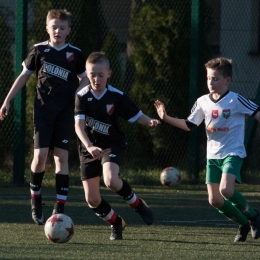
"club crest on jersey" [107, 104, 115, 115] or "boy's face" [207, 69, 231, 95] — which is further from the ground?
"boy's face" [207, 69, 231, 95]

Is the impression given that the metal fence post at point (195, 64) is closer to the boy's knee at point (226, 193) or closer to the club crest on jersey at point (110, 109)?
the club crest on jersey at point (110, 109)

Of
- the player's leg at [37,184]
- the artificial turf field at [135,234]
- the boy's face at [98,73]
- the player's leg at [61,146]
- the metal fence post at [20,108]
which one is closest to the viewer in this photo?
the artificial turf field at [135,234]

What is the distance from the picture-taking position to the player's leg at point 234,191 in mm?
6614

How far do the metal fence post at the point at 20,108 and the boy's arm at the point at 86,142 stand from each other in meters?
4.85

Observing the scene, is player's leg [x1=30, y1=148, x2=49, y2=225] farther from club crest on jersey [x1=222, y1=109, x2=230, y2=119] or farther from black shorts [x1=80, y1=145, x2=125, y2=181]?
club crest on jersey [x1=222, y1=109, x2=230, y2=119]

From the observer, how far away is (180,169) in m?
12.2

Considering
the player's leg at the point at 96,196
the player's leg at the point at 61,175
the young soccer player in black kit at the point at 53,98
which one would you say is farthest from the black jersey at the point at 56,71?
the player's leg at the point at 96,196

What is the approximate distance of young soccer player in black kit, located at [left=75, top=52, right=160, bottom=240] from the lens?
22.1ft

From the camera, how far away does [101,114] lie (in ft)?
22.4

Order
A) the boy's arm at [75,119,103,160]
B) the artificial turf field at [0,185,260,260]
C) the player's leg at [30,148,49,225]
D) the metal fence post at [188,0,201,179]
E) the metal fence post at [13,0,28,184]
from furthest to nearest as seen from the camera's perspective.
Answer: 1. the metal fence post at [188,0,201,179]
2. the metal fence post at [13,0,28,184]
3. the player's leg at [30,148,49,225]
4. the boy's arm at [75,119,103,160]
5. the artificial turf field at [0,185,260,260]

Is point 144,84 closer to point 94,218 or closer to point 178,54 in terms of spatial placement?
point 178,54

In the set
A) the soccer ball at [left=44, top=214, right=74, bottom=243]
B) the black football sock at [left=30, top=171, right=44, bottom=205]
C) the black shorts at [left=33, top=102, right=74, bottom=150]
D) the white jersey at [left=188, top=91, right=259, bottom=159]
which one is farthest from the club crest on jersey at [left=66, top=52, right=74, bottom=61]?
the soccer ball at [left=44, top=214, right=74, bottom=243]

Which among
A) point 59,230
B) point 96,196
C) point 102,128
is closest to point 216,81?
point 102,128

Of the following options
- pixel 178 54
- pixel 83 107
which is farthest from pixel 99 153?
pixel 178 54
